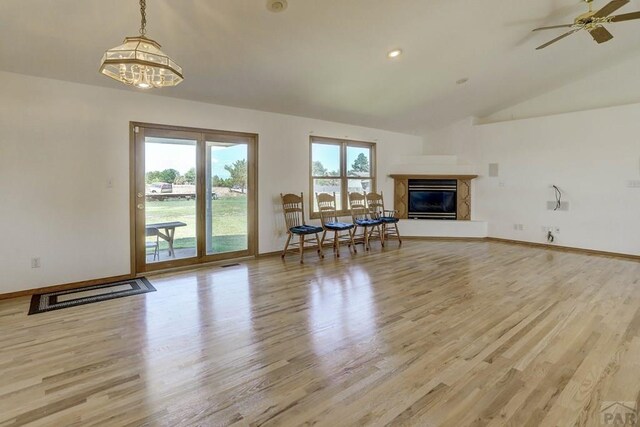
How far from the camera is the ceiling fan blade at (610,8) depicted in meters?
3.13

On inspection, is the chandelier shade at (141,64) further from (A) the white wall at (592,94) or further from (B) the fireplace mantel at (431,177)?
Answer: (A) the white wall at (592,94)

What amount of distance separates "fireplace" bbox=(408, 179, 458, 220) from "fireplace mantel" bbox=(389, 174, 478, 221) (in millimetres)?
81

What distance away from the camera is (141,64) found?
2.09m

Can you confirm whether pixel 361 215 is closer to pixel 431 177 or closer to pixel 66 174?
pixel 431 177

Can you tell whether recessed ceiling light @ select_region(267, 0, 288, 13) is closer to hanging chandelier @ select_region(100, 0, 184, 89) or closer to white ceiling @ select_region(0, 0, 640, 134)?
white ceiling @ select_region(0, 0, 640, 134)

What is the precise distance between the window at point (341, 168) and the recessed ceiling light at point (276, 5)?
3.15m

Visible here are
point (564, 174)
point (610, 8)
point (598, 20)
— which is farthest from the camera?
point (564, 174)

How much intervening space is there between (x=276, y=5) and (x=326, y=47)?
96 centimetres

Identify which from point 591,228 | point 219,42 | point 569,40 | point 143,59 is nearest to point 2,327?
point 143,59

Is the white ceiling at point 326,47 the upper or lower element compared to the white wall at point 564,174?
upper

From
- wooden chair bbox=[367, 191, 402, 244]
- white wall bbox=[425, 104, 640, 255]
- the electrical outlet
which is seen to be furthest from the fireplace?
the electrical outlet

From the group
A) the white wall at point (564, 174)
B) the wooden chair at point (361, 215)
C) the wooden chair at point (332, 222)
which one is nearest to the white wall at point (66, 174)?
the wooden chair at point (332, 222)

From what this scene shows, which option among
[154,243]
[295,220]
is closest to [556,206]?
[295,220]

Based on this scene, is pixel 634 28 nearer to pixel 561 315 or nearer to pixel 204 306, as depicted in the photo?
pixel 561 315
